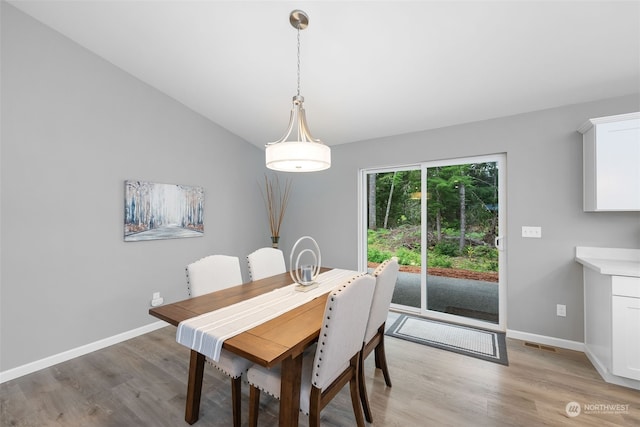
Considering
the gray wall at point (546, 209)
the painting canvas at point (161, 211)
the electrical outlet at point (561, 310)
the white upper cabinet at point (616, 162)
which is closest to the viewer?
the white upper cabinet at point (616, 162)

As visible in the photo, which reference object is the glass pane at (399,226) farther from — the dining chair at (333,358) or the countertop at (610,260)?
the dining chair at (333,358)

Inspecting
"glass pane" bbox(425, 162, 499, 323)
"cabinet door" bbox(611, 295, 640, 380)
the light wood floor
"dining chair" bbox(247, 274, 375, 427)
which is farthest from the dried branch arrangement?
"cabinet door" bbox(611, 295, 640, 380)

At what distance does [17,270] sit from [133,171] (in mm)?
1241

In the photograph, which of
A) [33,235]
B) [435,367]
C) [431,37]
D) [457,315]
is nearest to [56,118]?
[33,235]

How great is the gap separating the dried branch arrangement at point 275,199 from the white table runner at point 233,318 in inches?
97.1

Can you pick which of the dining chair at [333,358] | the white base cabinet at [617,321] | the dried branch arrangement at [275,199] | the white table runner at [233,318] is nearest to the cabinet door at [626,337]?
the white base cabinet at [617,321]

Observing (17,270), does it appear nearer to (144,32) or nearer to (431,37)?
(144,32)

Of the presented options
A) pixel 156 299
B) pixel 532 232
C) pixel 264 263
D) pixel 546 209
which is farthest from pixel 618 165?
pixel 156 299

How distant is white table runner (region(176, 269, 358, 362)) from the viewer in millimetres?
1269

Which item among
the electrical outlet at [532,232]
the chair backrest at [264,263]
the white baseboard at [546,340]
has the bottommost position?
the white baseboard at [546,340]

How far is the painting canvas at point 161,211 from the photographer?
2.82 meters

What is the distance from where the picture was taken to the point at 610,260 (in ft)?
7.66

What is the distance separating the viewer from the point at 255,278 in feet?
7.98

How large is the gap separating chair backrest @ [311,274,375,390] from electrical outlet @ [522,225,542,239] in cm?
221
